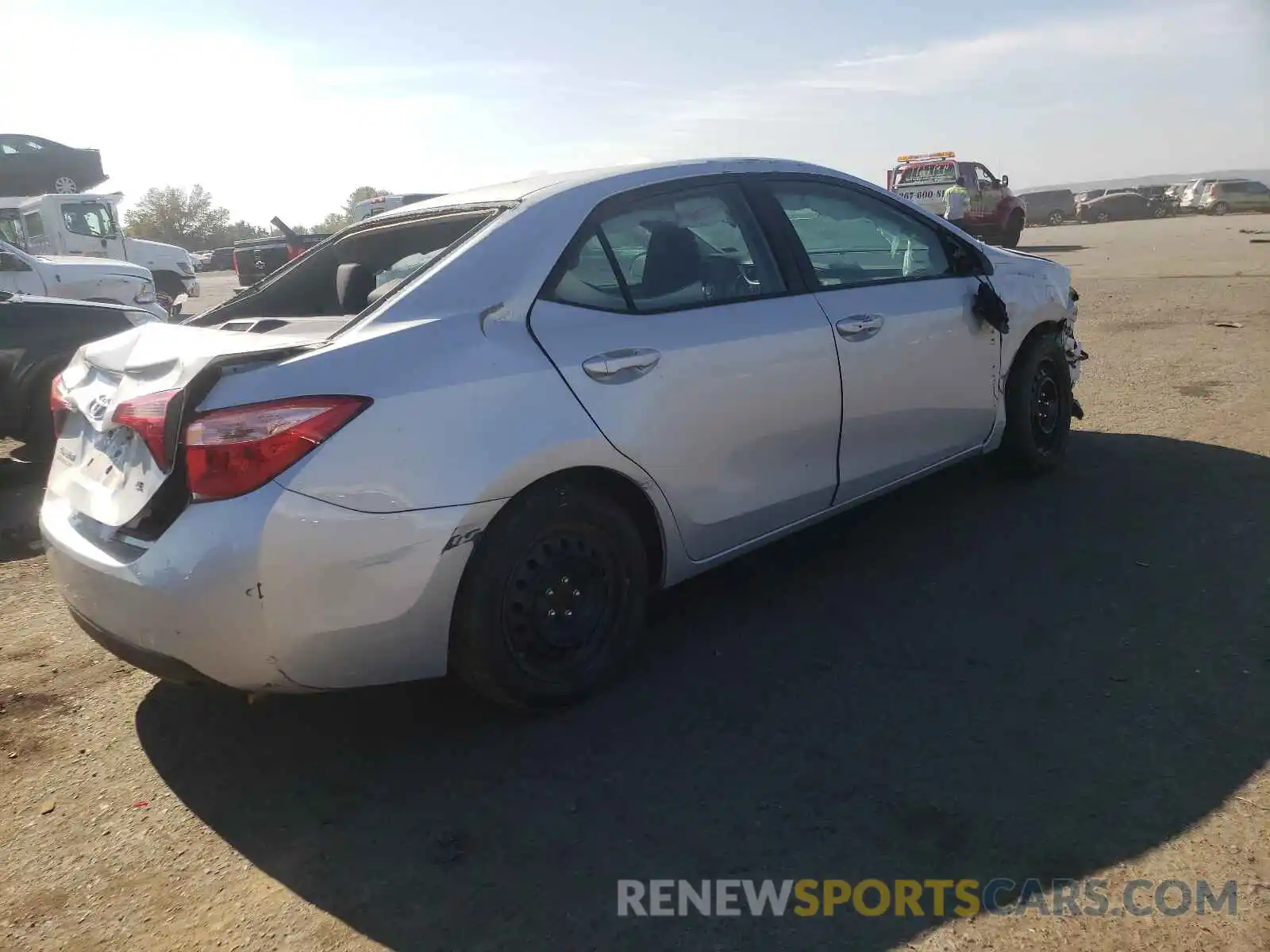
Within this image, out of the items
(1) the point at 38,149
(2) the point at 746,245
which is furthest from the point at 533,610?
(1) the point at 38,149

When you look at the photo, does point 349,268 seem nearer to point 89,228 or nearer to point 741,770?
point 741,770

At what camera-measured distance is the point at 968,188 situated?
23.3 metres

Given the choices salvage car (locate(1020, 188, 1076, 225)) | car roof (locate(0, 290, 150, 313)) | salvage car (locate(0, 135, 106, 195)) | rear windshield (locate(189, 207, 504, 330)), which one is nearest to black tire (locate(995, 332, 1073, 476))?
rear windshield (locate(189, 207, 504, 330))

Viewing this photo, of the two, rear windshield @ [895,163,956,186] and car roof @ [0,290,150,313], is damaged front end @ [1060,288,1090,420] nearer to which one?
car roof @ [0,290,150,313]

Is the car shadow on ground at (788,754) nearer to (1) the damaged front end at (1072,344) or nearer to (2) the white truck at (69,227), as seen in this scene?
(1) the damaged front end at (1072,344)

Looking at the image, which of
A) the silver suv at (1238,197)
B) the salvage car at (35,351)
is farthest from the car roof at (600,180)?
the silver suv at (1238,197)

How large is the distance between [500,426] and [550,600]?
1.93ft

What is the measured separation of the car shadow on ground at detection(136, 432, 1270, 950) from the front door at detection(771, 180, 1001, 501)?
0.55m

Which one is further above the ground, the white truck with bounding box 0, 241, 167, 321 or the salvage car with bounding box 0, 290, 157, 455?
the white truck with bounding box 0, 241, 167, 321

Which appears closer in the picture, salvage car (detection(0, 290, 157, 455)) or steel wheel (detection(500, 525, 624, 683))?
steel wheel (detection(500, 525, 624, 683))

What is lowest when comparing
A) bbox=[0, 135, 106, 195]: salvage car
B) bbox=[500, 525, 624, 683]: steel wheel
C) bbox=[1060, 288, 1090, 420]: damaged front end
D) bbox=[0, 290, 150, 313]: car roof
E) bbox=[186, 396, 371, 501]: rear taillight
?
bbox=[500, 525, 624, 683]: steel wheel

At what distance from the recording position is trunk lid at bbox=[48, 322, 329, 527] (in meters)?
2.69

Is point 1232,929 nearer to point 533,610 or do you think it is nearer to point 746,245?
point 533,610

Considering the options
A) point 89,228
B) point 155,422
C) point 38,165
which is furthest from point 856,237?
point 38,165
